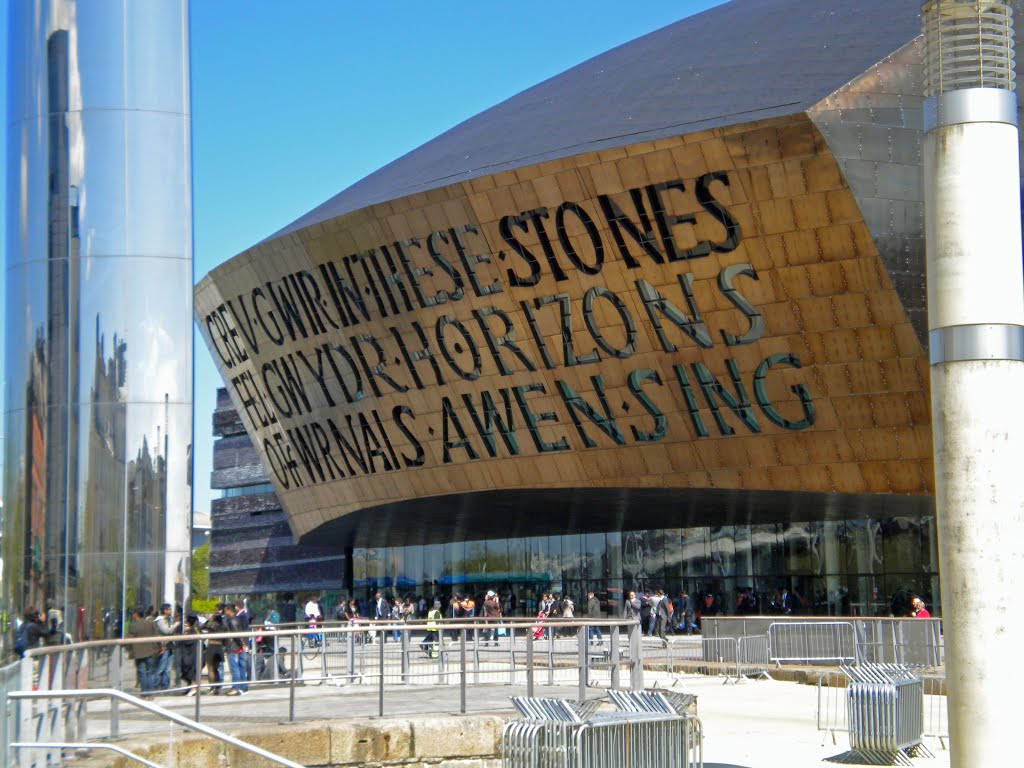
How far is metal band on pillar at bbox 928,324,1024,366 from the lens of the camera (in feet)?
41.4

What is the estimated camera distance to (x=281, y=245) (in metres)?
37.7

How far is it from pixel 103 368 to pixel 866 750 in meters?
9.05

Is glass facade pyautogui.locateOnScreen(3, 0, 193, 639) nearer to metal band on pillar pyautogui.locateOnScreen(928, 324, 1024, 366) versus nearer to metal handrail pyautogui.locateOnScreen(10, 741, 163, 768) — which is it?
metal handrail pyautogui.locateOnScreen(10, 741, 163, 768)

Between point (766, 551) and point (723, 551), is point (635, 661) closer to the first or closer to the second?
point (766, 551)

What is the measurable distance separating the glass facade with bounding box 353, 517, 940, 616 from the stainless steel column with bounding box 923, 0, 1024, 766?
2745 cm

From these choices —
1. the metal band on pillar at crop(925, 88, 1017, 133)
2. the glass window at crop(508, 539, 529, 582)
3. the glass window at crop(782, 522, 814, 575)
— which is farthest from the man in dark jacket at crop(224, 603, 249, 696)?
the glass window at crop(508, 539, 529, 582)

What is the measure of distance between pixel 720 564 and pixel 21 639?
36259 mm

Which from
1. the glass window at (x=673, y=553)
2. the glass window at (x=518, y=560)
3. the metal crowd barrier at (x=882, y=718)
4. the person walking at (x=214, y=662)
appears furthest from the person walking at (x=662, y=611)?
the person walking at (x=214, y=662)

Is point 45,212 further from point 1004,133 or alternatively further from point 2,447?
point 1004,133

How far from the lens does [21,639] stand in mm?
11562

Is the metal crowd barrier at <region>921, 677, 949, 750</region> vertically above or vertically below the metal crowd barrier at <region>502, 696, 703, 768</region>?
below

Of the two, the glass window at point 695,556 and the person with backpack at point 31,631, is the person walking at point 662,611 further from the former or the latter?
the person with backpack at point 31,631

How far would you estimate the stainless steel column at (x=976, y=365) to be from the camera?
40.7 ft

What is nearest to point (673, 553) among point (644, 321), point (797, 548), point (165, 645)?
point (797, 548)
